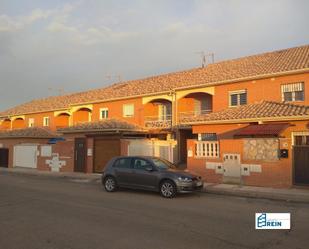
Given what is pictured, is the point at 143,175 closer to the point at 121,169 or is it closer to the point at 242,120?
the point at 121,169

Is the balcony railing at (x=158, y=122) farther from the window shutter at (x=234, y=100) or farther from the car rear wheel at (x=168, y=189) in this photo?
the car rear wheel at (x=168, y=189)

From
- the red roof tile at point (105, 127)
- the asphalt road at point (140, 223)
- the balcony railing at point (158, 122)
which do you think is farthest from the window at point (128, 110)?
the asphalt road at point (140, 223)

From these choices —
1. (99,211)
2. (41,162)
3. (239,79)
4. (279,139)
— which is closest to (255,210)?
(99,211)

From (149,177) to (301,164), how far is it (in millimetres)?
6927

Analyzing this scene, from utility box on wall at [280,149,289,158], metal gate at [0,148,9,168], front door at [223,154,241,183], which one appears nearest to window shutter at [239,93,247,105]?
front door at [223,154,241,183]

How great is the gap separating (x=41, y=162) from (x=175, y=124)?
1141cm

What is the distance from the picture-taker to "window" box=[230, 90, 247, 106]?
2230 cm

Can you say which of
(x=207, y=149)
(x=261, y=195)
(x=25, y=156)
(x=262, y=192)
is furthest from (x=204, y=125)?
(x=25, y=156)

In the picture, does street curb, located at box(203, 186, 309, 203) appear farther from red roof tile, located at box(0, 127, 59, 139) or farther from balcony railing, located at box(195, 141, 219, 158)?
red roof tile, located at box(0, 127, 59, 139)

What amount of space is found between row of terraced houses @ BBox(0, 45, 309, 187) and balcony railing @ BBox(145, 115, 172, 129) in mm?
98

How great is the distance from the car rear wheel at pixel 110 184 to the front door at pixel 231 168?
227 inches

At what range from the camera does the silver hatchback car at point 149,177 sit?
1327 centimetres

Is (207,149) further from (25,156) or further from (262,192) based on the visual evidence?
(25,156)

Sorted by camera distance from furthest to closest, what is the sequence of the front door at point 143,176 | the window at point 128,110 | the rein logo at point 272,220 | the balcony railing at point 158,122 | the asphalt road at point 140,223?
the window at point 128,110, the balcony railing at point 158,122, the front door at point 143,176, the rein logo at point 272,220, the asphalt road at point 140,223
